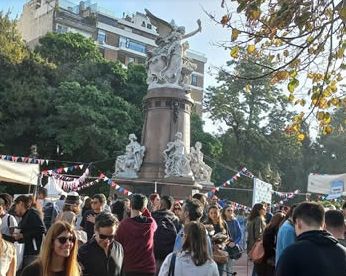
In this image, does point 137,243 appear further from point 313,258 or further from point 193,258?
point 313,258

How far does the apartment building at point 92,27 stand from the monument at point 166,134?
3237 cm

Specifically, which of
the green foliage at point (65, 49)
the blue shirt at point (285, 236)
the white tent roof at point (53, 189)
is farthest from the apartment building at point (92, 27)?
the blue shirt at point (285, 236)

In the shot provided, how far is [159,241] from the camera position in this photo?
7219mm

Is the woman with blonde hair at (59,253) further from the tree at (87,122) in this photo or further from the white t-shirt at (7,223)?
the tree at (87,122)

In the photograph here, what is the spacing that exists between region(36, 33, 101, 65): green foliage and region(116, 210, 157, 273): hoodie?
33.1 m

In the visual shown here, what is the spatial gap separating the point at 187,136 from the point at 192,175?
1.92 meters

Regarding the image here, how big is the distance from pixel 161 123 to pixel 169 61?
2829mm

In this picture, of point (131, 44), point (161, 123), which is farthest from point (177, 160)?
point (131, 44)

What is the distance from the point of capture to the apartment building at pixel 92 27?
54.1m

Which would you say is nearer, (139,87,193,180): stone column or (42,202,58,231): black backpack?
(42,202,58,231): black backpack

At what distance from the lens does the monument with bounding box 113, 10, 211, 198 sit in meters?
20.5

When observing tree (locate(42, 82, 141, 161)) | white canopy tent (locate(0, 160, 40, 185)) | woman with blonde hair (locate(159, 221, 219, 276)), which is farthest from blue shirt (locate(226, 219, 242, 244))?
tree (locate(42, 82, 141, 161))

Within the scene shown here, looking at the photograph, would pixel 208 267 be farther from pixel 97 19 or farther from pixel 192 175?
pixel 97 19

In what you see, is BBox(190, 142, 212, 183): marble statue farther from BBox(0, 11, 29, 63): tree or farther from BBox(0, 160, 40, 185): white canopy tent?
BBox(0, 11, 29, 63): tree
